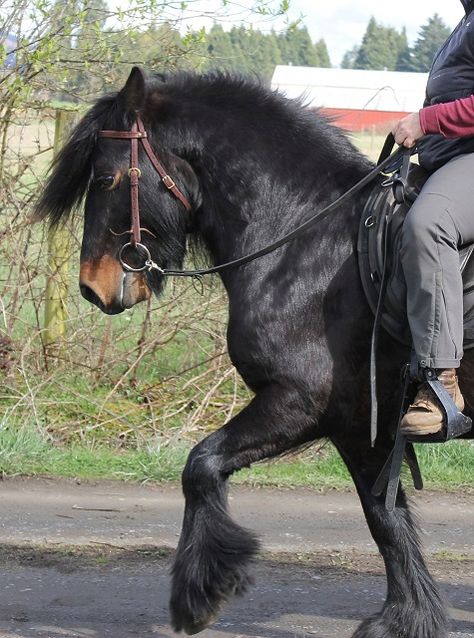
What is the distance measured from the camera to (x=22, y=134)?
7617mm

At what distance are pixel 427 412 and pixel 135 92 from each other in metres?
1.70

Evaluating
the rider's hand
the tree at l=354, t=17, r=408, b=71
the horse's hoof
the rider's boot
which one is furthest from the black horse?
the tree at l=354, t=17, r=408, b=71

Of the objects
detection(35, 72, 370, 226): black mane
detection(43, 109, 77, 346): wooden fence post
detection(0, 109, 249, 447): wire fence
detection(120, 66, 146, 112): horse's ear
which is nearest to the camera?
detection(120, 66, 146, 112): horse's ear

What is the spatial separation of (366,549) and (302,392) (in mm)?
1835

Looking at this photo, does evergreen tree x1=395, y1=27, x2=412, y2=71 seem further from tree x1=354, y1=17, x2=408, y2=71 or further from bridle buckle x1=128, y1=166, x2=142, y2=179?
bridle buckle x1=128, y1=166, x2=142, y2=179

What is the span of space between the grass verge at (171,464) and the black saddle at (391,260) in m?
2.78

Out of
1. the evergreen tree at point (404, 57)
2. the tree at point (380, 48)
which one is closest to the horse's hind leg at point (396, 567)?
the evergreen tree at point (404, 57)

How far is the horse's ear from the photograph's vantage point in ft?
13.4

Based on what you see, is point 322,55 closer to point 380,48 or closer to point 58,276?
point 380,48

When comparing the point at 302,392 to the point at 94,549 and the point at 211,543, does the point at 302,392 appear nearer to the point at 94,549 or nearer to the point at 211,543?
the point at 211,543

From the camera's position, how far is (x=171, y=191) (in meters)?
4.15

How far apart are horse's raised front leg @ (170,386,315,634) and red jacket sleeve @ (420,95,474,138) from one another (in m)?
1.11

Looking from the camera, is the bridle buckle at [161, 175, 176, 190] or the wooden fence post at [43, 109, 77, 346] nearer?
the bridle buckle at [161, 175, 176, 190]

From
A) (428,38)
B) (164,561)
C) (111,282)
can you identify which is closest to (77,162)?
(111,282)
